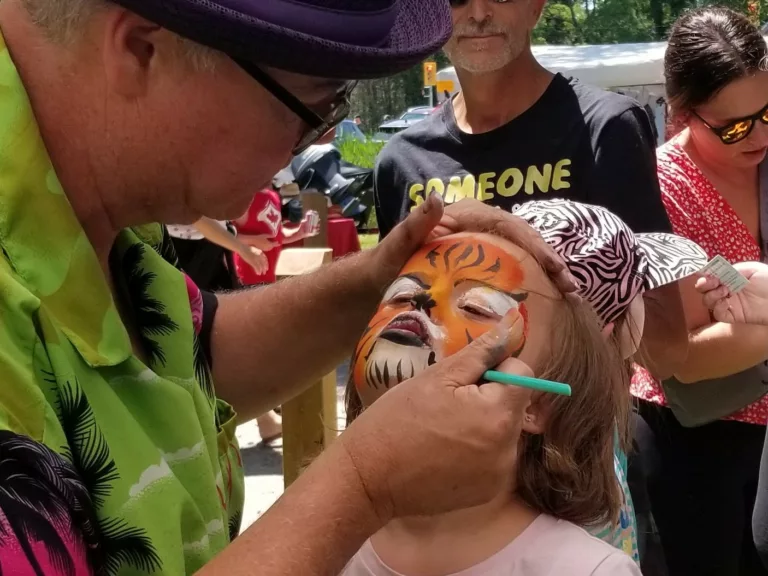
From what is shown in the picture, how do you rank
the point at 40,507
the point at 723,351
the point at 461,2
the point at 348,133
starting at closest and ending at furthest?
the point at 40,507 → the point at 723,351 → the point at 461,2 → the point at 348,133

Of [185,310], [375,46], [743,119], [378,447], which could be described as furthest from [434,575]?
[743,119]

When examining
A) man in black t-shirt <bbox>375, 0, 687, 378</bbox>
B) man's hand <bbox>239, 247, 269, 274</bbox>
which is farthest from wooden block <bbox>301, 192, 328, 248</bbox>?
man in black t-shirt <bbox>375, 0, 687, 378</bbox>

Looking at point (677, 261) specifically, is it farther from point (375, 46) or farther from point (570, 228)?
point (375, 46)

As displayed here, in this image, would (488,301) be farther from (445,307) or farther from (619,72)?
(619,72)

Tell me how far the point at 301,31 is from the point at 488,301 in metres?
0.52

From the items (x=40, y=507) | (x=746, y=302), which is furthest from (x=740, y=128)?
(x=40, y=507)

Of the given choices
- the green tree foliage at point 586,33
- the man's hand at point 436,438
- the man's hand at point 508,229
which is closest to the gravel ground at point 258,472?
the man's hand at point 508,229

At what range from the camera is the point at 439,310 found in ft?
4.44

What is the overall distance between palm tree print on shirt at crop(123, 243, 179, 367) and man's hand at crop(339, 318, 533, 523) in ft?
1.53

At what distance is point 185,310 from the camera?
1495 millimetres

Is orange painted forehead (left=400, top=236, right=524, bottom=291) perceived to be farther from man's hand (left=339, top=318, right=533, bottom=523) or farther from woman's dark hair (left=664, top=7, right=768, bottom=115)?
woman's dark hair (left=664, top=7, right=768, bottom=115)

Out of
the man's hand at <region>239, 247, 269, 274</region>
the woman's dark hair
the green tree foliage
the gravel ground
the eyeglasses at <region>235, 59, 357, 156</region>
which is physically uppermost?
the eyeglasses at <region>235, 59, 357, 156</region>

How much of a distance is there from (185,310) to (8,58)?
53cm

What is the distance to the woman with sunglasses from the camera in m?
2.42
